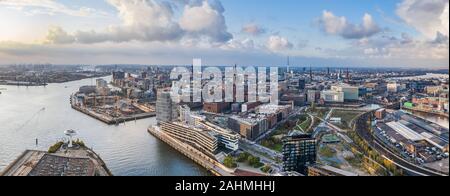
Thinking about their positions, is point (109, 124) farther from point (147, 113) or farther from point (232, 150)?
point (232, 150)

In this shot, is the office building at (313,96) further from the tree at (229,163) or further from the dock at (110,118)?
the tree at (229,163)

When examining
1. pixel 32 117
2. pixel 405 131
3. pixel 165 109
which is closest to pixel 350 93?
pixel 405 131

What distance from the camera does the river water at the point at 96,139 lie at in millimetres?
4875

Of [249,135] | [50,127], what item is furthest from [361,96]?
[50,127]

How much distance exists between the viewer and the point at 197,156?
5457mm

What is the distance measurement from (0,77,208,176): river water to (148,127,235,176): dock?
0.33 ft

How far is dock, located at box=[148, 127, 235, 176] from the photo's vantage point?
478 centimetres

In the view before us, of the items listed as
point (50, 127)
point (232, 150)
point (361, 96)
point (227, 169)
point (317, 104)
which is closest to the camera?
point (227, 169)

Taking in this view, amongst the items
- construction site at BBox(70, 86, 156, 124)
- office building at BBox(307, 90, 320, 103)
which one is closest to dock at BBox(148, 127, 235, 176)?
construction site at BBox(70, 86, 156, 124)

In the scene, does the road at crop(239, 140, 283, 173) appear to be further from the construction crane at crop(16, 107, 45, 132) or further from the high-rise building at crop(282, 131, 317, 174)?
the construction crane at crop(16, 107, 45, 132)

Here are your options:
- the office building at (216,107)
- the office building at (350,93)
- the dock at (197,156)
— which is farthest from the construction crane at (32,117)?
the office building at (350,93)
